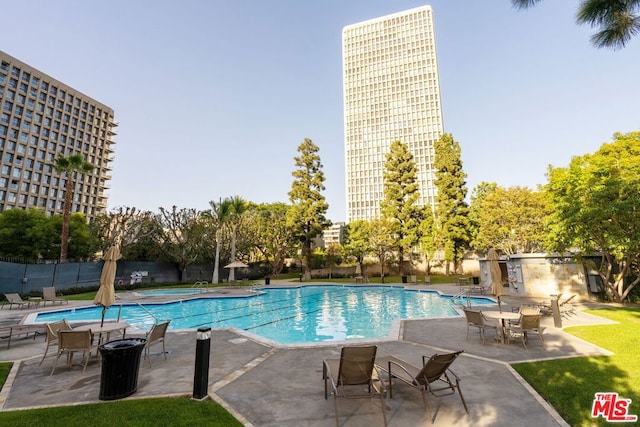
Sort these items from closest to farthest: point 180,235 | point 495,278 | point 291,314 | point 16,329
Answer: point 16,329
point 495,278
point 291,314
point 180,235

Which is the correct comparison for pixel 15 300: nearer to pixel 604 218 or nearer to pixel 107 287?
pixel 107 287

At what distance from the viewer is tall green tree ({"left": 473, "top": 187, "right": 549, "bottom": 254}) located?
3052cm

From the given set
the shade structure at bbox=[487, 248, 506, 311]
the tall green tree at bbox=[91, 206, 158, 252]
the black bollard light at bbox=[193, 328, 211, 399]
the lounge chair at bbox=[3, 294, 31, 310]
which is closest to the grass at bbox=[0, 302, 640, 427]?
the black bollard light at bbox=[193, 328, 211, 399]

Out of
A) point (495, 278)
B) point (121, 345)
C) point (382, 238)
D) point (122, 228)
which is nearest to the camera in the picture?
point (121, 345)

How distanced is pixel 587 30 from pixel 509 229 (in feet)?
96.2

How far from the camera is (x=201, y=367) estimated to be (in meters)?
4.77

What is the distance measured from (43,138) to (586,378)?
298 feet

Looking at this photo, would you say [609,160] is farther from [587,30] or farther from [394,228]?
[394,228]

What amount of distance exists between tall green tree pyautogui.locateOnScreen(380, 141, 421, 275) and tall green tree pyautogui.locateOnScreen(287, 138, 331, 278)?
8.56 metres

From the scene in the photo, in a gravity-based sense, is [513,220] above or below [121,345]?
above

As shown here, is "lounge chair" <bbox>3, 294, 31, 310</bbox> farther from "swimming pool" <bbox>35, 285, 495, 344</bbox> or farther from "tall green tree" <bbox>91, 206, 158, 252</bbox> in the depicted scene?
"tall green tree" <bbox>91, 206, 158, 252</bbox>

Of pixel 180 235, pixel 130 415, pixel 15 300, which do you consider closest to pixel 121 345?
pixel 130 415

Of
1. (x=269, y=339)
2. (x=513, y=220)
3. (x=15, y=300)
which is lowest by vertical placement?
(x=269, y=339)

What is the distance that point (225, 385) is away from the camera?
5277mm
